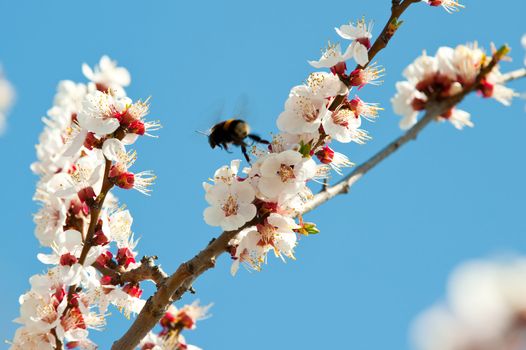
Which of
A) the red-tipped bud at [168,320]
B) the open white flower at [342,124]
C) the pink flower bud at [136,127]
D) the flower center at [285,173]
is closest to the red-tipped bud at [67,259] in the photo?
the pink flower bud at [136,127]

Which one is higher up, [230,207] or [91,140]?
[91,140]

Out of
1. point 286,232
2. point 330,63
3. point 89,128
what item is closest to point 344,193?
point 286,232

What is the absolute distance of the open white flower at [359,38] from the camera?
122 inches

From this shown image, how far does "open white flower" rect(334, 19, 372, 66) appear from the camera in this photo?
3101 mm

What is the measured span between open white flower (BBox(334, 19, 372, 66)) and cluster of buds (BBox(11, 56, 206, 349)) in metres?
1.06

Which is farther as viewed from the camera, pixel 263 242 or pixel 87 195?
pixel 87 195

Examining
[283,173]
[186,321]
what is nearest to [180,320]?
[186,321]

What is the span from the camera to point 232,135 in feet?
11.3

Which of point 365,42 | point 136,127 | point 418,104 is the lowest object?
→ point 418,104

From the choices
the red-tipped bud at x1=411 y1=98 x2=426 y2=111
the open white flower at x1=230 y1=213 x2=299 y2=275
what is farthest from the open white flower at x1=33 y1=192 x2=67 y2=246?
the red-tipped bud at x1=411 y1=98 x2=426 y2=111

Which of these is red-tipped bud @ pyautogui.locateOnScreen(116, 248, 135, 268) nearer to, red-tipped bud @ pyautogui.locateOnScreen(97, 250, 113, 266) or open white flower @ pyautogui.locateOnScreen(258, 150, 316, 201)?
red-tipped bud @ pyautogui.locateOnScreen(97, 250, 113, 266)

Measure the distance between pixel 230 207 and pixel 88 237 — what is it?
81 cm

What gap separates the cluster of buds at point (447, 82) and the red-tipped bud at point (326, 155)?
38cm

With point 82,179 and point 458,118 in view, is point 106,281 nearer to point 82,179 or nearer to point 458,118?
point 82,179
